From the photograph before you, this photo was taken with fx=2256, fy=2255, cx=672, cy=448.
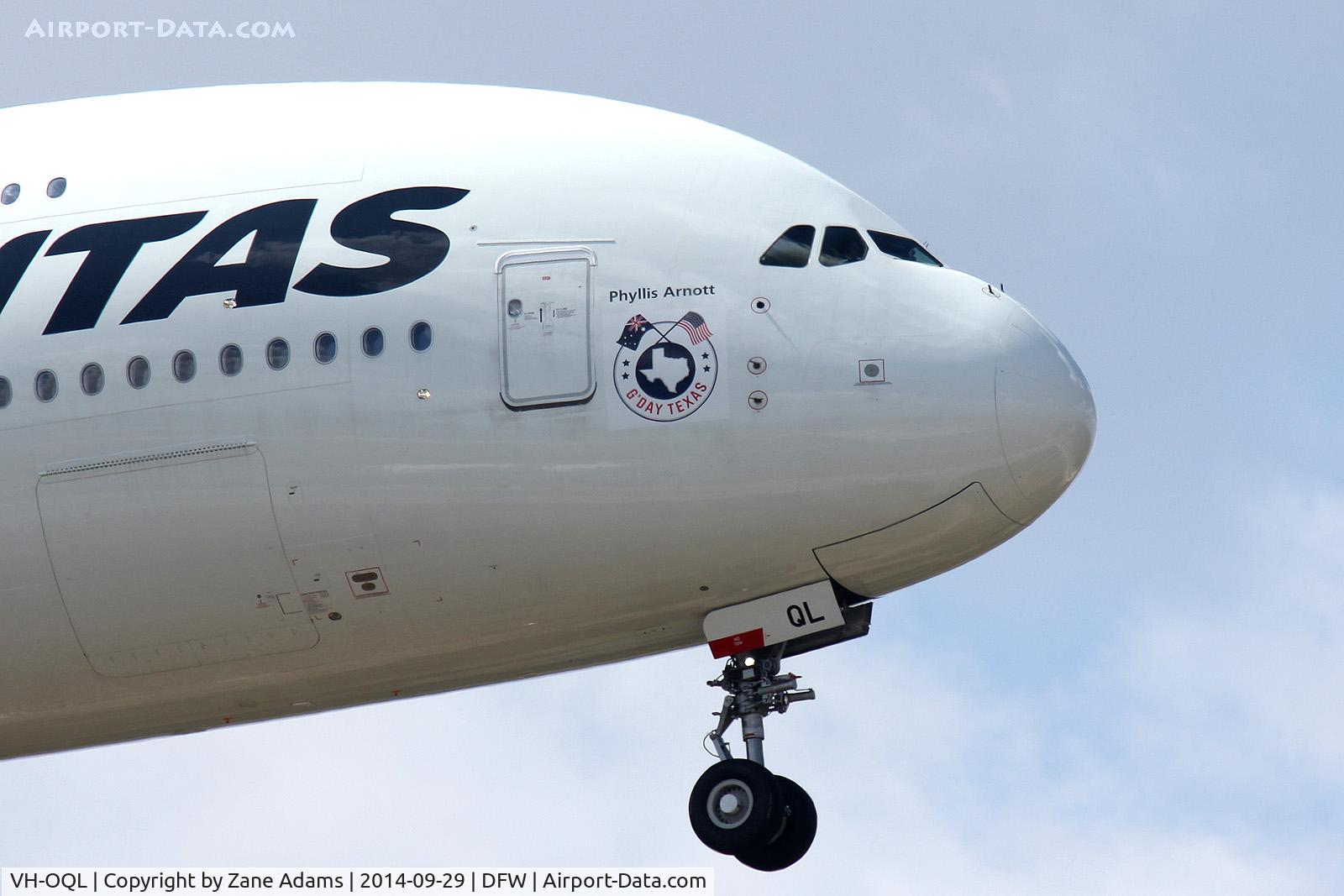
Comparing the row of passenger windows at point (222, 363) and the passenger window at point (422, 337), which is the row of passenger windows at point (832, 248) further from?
the row of passenger windows at point (222, 363)

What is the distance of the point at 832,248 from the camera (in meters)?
21.7

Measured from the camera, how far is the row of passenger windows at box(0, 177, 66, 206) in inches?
913

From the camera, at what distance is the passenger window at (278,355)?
70.1ft

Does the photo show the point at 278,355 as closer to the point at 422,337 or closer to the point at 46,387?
the point at 422,337

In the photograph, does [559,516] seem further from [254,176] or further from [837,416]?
[254,176]

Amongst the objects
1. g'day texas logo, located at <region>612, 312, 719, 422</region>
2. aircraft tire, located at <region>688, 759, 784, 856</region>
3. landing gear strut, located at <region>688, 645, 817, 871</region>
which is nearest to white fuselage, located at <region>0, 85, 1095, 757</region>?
g'day texas logo, located at <region>612, 312, 719, 422</region>

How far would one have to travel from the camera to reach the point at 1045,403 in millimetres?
20812

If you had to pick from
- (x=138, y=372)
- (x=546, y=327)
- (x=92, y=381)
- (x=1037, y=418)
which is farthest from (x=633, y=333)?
(x=92, y=381)

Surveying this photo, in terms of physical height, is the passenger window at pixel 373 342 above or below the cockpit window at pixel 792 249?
below

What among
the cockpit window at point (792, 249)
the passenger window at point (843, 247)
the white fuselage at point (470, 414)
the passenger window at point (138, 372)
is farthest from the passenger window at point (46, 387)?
the passenger window at point (843, 247)

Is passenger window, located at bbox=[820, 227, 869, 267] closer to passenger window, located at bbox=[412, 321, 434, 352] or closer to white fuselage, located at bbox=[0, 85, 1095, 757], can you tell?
white fuselage, located at bbox=[0, 85, 1095, 757]

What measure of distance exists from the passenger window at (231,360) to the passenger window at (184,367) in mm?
284

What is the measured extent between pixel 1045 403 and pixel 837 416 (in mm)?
1981

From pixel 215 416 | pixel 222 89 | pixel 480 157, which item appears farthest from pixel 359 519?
pixel 222 89
